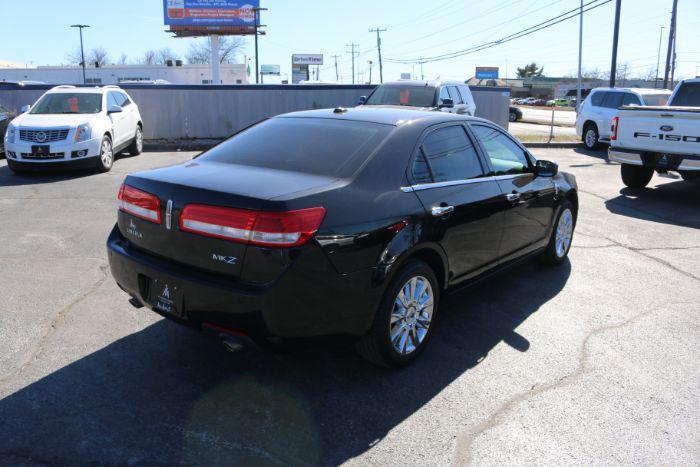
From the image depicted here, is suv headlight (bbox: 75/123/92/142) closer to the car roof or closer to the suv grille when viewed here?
the suv grille

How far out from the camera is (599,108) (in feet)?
56.0

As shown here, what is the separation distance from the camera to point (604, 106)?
17.0 m

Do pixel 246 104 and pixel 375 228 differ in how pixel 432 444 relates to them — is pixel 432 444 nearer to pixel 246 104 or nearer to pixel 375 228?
pixel 375 228

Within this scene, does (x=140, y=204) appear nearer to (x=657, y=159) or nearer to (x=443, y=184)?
(x=443, y=184)

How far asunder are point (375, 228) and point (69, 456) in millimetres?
1916

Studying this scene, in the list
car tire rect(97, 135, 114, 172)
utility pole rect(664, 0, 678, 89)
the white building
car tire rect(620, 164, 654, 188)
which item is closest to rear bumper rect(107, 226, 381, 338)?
car tire rect(97, 135, 114, 172)

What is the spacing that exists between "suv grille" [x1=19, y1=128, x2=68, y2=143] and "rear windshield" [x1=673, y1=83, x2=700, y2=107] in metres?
11.9

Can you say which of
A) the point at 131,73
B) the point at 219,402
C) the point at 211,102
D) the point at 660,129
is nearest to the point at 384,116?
the point at 219,402

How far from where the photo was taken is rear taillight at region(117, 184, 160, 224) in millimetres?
3422

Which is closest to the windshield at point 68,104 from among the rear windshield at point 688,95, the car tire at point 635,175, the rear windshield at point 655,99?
the car tire at point 635,175

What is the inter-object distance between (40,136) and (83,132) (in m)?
0.71

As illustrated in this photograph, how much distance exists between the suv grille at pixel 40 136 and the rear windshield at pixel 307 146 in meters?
7.57

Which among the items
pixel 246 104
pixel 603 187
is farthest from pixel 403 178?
pixel 246 104

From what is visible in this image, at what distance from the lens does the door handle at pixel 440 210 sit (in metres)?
3.81
